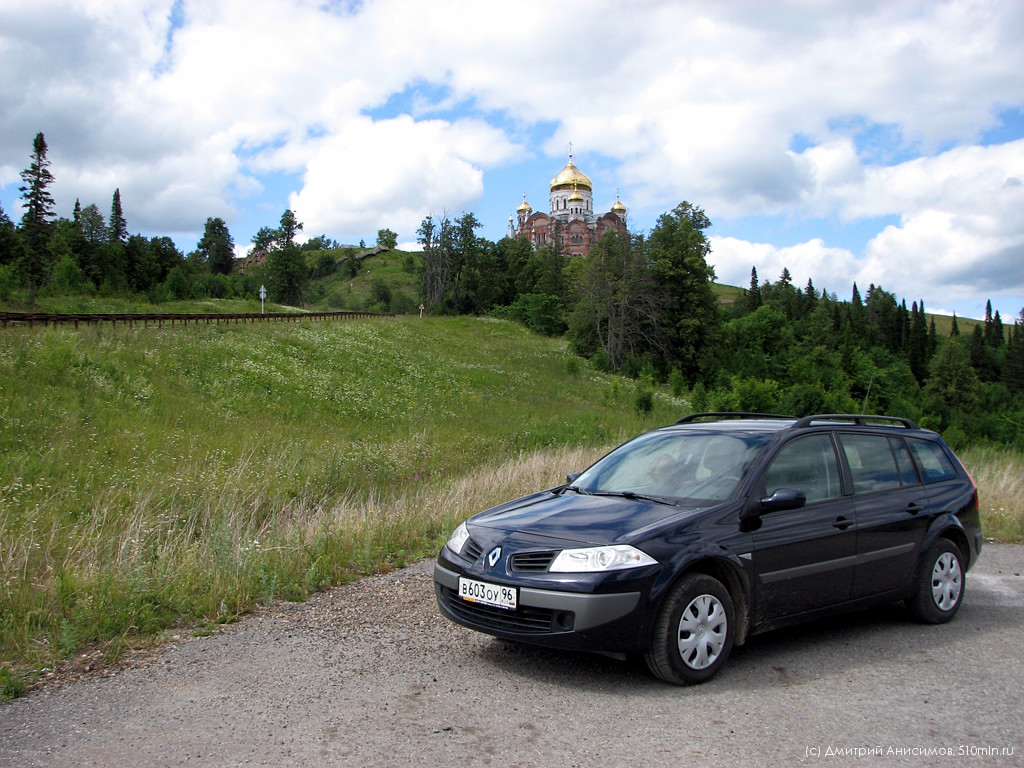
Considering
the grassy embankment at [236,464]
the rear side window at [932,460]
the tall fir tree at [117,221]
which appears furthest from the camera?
the tall fir tree at [117,221]

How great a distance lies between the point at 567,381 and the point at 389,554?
141 ft

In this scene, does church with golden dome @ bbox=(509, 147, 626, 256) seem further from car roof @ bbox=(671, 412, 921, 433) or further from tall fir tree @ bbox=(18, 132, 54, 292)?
car roof @ bbox=(671, 412, 921, 433)

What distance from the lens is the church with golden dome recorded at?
462 feet

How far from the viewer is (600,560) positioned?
15.9 ft

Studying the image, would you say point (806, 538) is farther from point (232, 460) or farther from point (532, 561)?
point (232, 460)

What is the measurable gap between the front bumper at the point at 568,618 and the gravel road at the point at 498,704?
0.31m

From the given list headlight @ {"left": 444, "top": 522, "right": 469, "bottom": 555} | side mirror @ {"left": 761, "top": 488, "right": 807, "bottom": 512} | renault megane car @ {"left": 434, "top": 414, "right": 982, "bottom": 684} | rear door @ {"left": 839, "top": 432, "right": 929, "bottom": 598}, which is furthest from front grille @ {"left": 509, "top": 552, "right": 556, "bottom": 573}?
rear door @ {"left": 839, "top": 432, "right": 929, "bottom": 598}

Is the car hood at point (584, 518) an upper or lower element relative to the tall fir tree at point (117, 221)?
lower

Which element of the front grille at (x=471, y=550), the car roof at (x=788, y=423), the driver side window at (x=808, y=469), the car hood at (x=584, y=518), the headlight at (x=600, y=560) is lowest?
the front grille at (x=471, y=550)

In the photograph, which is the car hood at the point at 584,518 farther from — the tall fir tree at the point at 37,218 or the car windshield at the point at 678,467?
the tall fir tree at the point at 37,218

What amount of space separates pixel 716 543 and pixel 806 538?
91 cm

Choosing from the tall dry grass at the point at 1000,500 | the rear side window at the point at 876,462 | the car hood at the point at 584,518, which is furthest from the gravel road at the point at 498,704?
the tall dry grass at the point at 1000,500

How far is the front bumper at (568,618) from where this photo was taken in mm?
4734

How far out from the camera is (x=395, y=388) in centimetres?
3509
